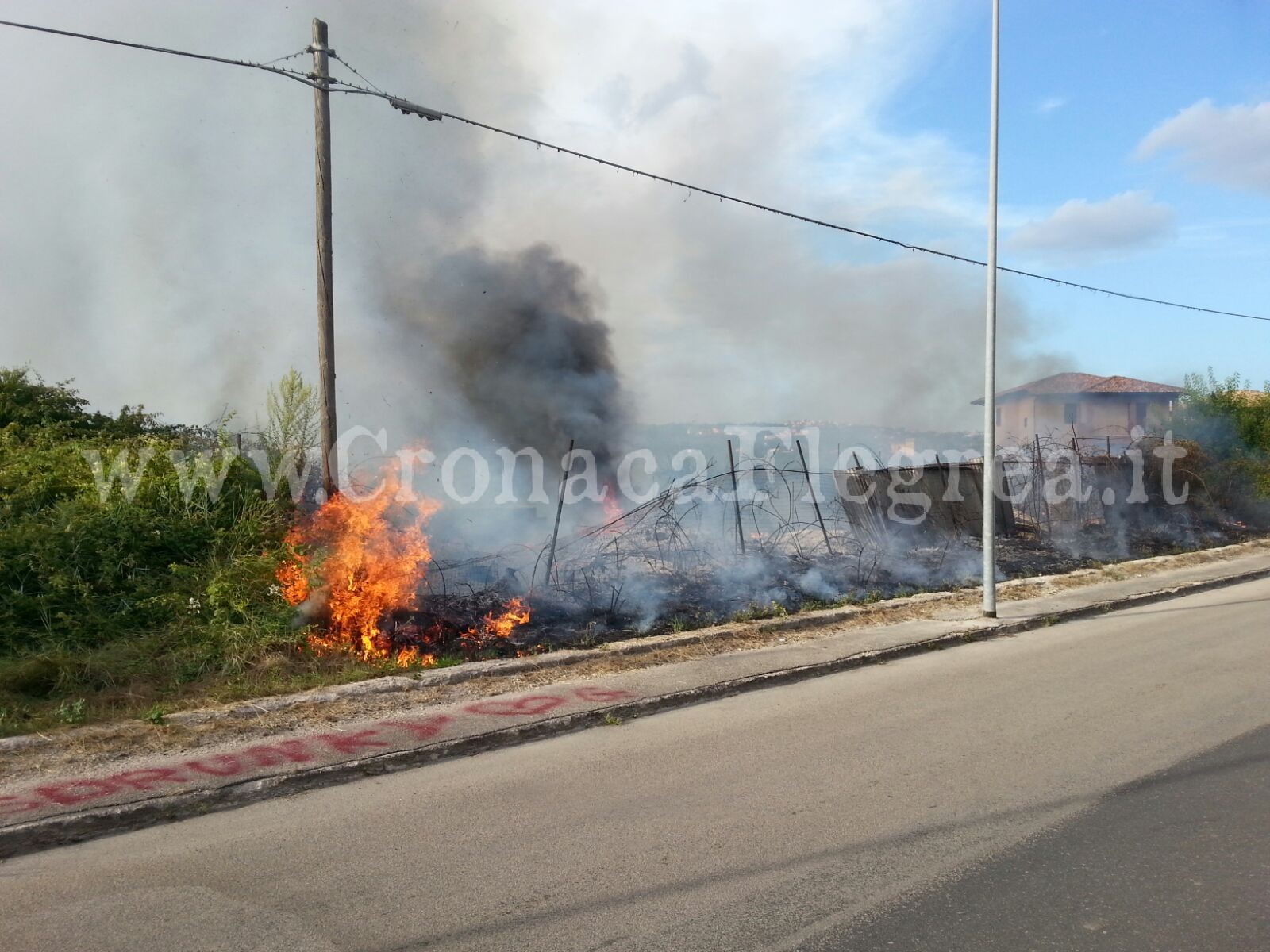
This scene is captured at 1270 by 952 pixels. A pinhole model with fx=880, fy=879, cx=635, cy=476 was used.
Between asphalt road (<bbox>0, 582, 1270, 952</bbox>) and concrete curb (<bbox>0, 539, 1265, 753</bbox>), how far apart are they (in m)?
1.45

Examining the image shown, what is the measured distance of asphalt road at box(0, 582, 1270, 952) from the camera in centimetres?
315

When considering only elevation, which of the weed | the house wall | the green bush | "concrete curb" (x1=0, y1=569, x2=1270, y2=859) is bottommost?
"concrete curb" (x1=0, y1=569, x2=1270, y2=859)

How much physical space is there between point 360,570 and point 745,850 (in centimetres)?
481

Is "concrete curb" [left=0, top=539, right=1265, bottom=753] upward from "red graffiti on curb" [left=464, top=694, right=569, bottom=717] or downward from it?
upward

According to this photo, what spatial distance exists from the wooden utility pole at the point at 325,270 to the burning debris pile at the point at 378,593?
429 mm

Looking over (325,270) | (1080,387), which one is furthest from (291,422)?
(1080,387)

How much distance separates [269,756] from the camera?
16.5 ft

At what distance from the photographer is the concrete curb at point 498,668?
5.69m

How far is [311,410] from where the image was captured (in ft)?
31.9

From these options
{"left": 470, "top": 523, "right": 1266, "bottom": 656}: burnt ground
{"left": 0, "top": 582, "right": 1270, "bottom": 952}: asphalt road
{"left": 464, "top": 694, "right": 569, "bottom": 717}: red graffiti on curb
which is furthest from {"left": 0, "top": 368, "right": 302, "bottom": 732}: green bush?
{"left": 0, "top": 582, "right": 1270, "bottom": 952}: asphalt road

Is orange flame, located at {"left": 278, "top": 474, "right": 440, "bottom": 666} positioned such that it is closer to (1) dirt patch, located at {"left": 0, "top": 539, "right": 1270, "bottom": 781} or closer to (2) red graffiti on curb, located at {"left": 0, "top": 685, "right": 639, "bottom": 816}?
(1) dirt patch, located at {"left": 0, "top": 539, "right": 1270, "bottom": 781}

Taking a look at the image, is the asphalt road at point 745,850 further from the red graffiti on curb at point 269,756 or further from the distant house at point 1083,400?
the distant house at point 1083,400

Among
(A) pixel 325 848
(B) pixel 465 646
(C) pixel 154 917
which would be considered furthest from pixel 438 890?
(B) pixel 465 646

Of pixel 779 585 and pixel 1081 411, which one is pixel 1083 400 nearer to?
pixel 1081 411
